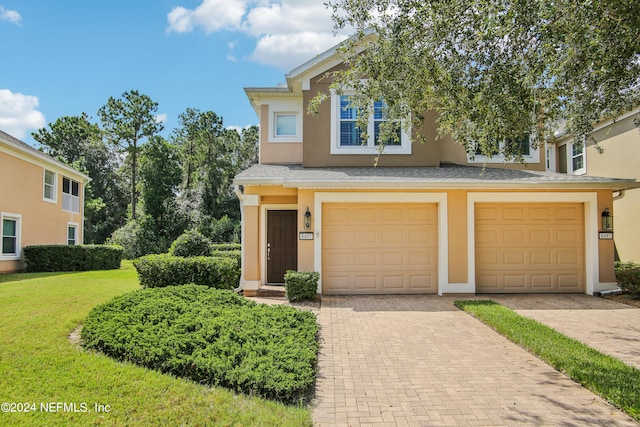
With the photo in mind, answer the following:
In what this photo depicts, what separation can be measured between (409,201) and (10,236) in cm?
1605

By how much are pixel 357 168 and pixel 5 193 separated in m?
13.9

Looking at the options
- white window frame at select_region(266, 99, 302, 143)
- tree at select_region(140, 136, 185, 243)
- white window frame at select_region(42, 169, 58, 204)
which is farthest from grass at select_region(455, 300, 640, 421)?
tree at select_region(140, 136, 185, 243)

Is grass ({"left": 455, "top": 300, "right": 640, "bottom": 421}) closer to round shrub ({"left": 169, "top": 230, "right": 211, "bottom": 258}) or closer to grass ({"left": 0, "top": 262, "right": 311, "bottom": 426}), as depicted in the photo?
grass ({"left": 0, "top": 262, "right": 311, "bottom": 426})

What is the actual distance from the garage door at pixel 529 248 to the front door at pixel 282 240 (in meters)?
5.29

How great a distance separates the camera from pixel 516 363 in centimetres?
538

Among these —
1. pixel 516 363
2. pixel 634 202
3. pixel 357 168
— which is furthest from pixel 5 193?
pixel 634 202

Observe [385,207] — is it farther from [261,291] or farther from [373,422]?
[373,422]

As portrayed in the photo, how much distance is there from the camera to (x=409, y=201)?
1053 cm

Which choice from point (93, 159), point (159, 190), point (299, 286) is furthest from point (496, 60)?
point (93, 159)

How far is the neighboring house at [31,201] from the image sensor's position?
50.8 ft

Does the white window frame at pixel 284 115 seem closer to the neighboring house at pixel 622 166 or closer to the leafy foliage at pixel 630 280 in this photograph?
the neighboring house at pixel 622 166

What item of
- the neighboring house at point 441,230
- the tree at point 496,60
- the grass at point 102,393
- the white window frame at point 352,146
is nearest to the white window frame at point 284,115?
A: the white window frame at point 352,146

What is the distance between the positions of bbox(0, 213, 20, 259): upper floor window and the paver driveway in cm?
1504

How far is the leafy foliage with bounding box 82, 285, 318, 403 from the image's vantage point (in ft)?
14.5
